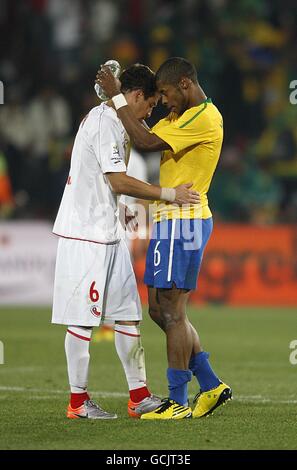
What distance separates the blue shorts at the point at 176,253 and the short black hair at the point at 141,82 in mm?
883

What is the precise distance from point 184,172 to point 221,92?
12370 mm

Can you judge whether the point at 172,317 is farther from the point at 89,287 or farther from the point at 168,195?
the point at 168,195

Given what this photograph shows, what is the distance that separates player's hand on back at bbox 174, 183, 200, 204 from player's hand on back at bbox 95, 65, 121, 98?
77cm

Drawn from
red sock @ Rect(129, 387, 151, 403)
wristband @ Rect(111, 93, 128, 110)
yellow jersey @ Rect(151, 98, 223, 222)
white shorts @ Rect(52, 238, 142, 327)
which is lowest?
red sock @ Rect(129, 387, 151, 403)

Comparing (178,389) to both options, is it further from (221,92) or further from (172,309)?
A: (221,92)

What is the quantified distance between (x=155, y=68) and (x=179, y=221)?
12.6 m

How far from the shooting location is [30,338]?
41.4 ft

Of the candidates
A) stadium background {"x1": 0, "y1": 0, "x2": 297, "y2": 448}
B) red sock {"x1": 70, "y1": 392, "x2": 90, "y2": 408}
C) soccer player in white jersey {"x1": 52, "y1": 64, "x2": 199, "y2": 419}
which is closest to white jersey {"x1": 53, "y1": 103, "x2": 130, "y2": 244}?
soccer player in white jersey {"x1": 52, "y1": 64, "x2": 199, "y2": 419}

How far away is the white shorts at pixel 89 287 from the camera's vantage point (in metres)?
7.30

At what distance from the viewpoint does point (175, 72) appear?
726cm

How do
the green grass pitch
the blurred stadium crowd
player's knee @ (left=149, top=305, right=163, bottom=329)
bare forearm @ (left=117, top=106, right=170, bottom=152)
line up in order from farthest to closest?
the blurred stadium crowd, player's knee @ (left=149, top=305, right=163, bottom=329), bare forearm @ (left=117, top=106, right=170, bottom=152), the green grass pitch

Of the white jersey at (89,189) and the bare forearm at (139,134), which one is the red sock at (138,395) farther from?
the bare forearm at (139,134)

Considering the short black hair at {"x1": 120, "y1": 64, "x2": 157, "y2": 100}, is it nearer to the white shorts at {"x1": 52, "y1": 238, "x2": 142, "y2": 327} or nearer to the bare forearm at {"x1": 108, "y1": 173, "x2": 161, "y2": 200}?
the bare forearm at {"x1": 108, "y1": 173, "x2": 161, "y2": 200}

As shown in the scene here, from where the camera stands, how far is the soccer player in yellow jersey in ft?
23.8
